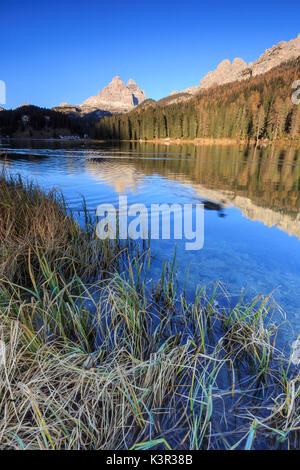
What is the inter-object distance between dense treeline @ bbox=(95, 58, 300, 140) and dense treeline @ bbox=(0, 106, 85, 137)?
27034 millimetres

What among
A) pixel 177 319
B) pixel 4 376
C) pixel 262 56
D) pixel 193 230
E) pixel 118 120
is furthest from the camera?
pixel 262 56

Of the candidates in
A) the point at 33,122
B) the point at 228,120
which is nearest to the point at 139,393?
the point at 228,120

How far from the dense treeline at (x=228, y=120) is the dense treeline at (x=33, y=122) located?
27.0 metres

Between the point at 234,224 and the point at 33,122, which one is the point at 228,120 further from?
the point at 33,122

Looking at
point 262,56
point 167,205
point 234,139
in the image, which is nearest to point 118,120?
point 234,139

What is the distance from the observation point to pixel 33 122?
116 m

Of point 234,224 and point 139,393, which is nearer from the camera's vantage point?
point 139,393

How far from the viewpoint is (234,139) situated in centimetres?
7200

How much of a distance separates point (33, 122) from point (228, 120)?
97.1 metres

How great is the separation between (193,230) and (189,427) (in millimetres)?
5380

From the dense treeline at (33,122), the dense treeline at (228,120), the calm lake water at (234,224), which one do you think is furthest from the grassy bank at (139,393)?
the dense treeline at (33,122)

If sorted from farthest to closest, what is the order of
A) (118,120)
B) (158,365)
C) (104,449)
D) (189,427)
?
(118,120), (158,365), (189,427), (104,449)

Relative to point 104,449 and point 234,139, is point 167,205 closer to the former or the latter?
point 104,449

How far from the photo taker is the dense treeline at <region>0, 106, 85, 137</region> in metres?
113
